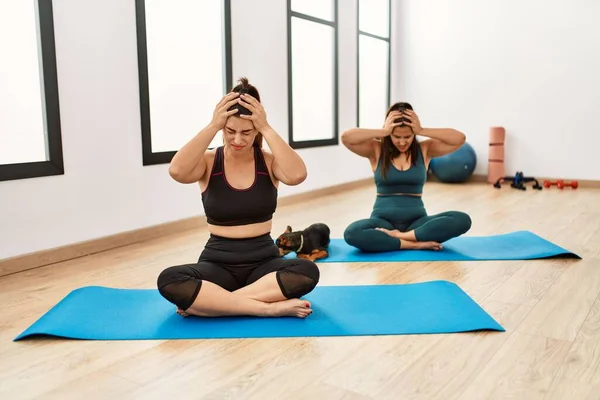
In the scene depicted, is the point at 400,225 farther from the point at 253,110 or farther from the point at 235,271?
the point at 253,110

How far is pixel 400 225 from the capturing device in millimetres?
3311

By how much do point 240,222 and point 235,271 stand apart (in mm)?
188

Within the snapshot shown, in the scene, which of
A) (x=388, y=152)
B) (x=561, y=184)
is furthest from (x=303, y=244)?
(x=561, y=184)

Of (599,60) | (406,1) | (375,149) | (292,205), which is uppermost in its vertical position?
(406,1)

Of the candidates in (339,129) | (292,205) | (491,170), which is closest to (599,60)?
(491,170)

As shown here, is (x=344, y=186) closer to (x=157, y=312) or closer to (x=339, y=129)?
(x=339, y=129)

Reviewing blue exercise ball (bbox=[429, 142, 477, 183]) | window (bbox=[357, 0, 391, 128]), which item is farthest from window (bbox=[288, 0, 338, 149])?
blue exercise ball (bbox=[429, 142, 477, 183])

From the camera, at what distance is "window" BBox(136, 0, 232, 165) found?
12.4 feet

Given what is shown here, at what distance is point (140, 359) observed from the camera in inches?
72.7

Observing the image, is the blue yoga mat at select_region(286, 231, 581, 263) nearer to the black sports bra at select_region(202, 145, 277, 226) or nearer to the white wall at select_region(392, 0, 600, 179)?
the black sports bra at select_region(202, 145, 277, 226)

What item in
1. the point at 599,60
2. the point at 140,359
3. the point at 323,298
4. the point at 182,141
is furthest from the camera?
the point at 599,60

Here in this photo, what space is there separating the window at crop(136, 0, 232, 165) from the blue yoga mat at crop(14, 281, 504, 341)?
1609mm

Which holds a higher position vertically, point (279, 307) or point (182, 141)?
point (182, 141)

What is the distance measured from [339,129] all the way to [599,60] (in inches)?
104
